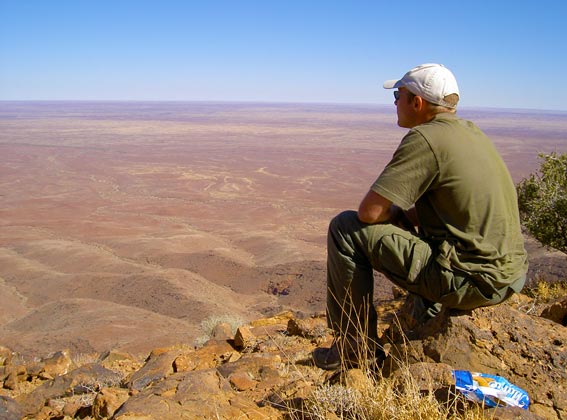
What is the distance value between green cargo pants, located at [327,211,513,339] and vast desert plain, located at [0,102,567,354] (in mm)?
9302

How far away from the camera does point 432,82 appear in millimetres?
2531

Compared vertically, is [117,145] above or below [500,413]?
below

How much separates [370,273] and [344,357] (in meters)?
0.52

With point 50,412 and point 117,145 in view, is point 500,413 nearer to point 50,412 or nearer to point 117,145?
point 50,412

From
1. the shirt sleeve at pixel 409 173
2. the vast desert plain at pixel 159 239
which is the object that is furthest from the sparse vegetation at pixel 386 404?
the vast desert plain at pixel 159 239

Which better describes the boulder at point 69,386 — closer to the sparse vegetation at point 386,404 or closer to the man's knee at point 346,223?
the sparse vegetation at point 386,404

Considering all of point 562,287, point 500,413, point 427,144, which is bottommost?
point 562,287

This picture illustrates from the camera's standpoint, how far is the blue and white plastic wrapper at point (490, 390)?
2102 mm

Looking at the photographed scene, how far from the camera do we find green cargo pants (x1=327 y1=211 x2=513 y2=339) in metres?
2.44

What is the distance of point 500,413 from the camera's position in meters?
1.96

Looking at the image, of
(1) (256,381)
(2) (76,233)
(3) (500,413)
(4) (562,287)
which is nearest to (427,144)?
(3) (500,413)

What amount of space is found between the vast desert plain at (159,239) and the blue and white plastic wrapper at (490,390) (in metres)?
9.82

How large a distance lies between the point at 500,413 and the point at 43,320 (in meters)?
15.4

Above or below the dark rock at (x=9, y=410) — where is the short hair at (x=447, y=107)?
above
